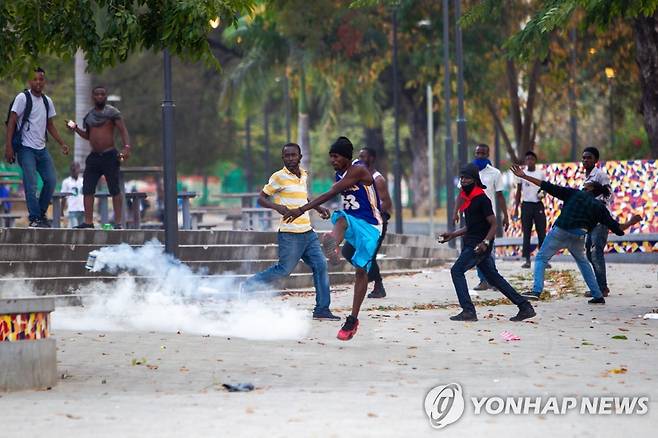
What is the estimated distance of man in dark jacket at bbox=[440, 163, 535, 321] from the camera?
46.1 feet

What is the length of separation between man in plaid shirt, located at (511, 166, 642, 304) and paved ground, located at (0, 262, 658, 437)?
946 mm

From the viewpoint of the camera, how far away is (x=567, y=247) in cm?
1602

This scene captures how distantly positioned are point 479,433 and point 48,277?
953cm

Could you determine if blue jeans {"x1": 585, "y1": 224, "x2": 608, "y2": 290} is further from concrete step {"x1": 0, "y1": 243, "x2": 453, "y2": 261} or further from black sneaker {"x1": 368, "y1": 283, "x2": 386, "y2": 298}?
concrete step {"x1": 0, "y1": 243, "x2": 453, "y2": 261}

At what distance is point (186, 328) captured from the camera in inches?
531

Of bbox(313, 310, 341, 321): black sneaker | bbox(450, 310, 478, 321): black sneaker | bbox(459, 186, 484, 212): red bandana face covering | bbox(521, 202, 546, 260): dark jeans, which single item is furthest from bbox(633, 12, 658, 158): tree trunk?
bbox(313, 310, 341, 321): black sneaker

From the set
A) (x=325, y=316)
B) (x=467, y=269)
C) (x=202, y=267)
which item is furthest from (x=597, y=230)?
(x=202, y=267)

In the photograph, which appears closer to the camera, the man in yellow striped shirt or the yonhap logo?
the yonhap logo

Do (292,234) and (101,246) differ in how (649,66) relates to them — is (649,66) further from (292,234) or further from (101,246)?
(292,234)

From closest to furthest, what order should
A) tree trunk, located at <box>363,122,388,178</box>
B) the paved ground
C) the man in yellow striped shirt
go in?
the paved ground, the man in yellow striped shirt, tree trunk, located at <box>363,122,388,178</box>

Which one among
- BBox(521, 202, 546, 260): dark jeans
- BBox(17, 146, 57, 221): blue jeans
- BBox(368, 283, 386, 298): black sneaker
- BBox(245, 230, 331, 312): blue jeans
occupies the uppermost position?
BBox(17, 146, 57, 221): blue jeans

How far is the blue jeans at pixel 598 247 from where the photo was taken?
1688 centimetres

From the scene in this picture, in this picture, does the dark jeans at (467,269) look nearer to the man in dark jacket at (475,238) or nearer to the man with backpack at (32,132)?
the man in dark jacket at (475,238)

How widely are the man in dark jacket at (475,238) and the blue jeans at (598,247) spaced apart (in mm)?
2903
